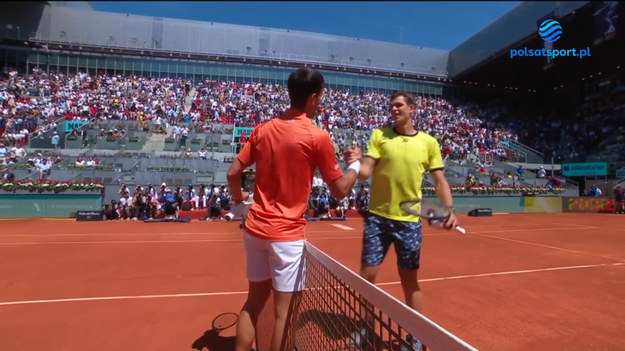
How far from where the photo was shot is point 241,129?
993 inches

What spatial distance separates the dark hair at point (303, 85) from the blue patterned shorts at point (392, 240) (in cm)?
136

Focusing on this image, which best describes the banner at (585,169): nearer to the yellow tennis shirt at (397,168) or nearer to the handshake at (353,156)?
the yellow tennis shirt at (397,168)

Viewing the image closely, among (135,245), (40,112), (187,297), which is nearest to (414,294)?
(187,297)

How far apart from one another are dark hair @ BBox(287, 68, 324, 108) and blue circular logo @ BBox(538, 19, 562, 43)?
32706mm

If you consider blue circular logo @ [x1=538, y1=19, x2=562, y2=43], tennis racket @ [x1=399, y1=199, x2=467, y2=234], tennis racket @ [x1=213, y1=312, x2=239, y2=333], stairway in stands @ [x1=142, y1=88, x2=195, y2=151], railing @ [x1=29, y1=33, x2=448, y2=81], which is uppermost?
railing @ [x1=29, y1=33, x2=448, y2=81]

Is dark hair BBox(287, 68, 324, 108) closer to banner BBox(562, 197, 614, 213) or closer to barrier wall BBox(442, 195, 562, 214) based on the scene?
barrier wall BBox(442, 195, 562, 214)

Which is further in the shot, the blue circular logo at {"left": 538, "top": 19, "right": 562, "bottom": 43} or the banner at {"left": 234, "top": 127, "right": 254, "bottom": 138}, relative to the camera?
the blue circular logo at {"left": 538, "top": 19, "right": 562, "bottom": 43}

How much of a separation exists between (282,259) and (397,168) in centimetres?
145

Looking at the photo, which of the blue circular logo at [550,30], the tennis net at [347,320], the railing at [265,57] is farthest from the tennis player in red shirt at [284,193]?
the railing at [265,57]

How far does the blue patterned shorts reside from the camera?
318cm

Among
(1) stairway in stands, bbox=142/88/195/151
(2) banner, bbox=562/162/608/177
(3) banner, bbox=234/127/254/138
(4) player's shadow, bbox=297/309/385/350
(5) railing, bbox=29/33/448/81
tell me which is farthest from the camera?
(5) railing, bbox=29/33/448/81

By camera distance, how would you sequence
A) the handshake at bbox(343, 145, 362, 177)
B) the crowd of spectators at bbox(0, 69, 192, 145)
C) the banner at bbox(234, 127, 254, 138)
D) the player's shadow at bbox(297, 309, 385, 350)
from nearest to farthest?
the player's shadow at bbox(297, 309, 385, 350) → the handshake at bbox(343, 145, 362, 177) → the crowd of spectators at bbox(0, 69, 192, 145) → the banner at bbox(234, 127, 254, 138)

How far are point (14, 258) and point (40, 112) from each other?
23.3m

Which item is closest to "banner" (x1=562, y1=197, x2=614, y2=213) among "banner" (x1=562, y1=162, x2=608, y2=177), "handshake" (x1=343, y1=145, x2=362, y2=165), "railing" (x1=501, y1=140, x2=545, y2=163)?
"banner" (x1=562, y1=162, x2=608, y2=177)
